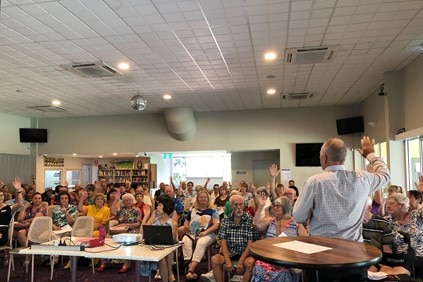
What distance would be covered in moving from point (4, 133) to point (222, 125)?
6633 millimetres

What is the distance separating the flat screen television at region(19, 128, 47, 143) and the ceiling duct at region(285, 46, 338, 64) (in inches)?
349

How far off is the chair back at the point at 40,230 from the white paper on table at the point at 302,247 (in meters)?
4.24

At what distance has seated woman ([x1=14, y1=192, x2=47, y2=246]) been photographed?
20.6 ft

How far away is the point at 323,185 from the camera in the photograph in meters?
2.30

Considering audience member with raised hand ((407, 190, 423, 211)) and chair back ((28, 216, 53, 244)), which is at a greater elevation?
audience member with raised hand ((407, 190, 423, 211))

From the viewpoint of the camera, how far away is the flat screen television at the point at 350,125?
9.51 metres

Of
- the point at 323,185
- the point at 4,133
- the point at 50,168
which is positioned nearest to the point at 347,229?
the point at 323,185

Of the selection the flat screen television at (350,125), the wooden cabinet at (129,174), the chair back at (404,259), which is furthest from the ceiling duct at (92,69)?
the wooden cabinet at (129,174)

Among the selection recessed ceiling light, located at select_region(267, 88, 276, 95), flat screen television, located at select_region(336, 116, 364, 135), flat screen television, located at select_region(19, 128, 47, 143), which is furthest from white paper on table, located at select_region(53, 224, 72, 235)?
flat screen television, located at select_region(336, 116, 364, 135)

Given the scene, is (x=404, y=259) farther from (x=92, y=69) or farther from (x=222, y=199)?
(x=92, y=69)

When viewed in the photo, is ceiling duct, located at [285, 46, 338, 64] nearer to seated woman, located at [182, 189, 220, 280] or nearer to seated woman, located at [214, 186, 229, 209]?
seated woman, located at [182, 189, 220, 280]

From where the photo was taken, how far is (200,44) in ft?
17.3

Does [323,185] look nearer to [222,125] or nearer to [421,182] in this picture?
[421,182]

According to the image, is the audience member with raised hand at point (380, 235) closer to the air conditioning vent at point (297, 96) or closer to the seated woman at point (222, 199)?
the seated woman at point (222, 199)
